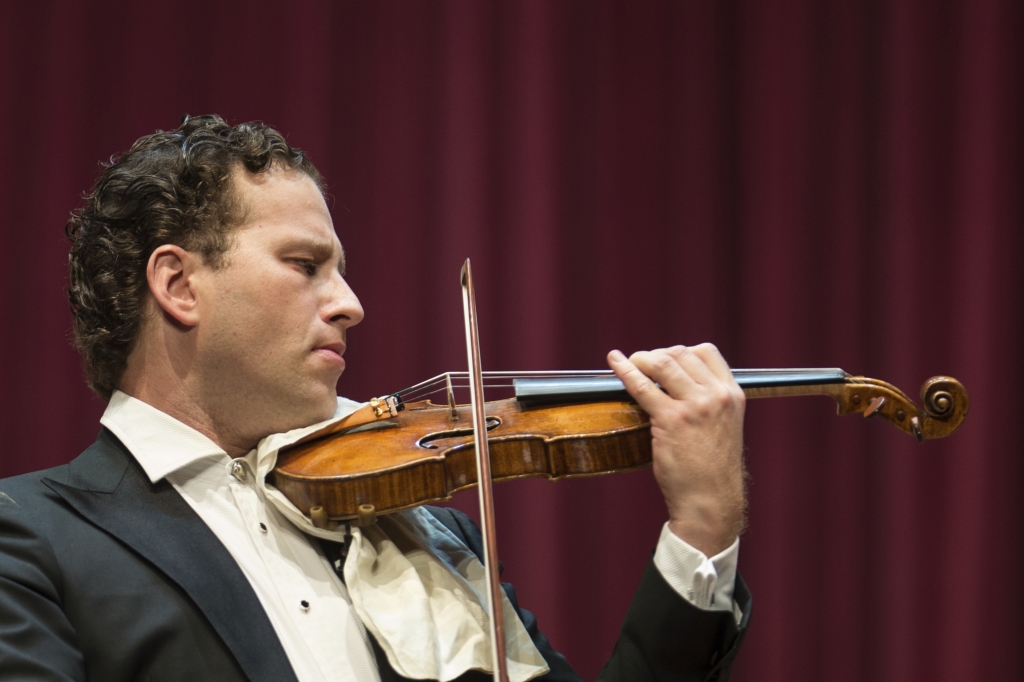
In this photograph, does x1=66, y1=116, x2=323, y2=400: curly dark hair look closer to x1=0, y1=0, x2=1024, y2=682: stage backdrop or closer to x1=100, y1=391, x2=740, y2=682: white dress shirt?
x1=100, y1=391, x2=740, y2=682: white dress shirt

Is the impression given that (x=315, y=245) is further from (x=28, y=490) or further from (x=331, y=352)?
(x=28, y=490)

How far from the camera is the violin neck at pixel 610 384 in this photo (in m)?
1.32

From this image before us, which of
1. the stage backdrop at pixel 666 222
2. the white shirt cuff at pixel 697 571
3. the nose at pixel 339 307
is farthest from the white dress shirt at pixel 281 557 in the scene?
the stage backdrop at pixel 666 222

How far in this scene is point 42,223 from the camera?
7.20 feet

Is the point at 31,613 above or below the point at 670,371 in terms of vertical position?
below

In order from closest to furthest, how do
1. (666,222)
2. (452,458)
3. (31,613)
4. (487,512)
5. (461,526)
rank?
(487,512) → (31,613) → (452,458) → (461,526) → (666,222)

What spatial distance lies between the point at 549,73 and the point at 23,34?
1295 millimetres

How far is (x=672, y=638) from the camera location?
4.09ft

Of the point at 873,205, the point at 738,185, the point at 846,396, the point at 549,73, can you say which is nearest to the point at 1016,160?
the point at 873,205

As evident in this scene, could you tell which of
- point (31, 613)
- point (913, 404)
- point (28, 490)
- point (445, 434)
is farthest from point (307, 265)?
point (913, 404)

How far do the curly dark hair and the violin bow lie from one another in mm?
511

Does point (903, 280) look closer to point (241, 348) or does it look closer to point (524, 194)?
point (524, 194)

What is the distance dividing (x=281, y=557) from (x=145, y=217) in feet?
1.94

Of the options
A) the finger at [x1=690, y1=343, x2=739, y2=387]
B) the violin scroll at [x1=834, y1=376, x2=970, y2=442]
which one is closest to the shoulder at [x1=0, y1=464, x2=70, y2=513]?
the finger at [x1=690, y1=343, x2=739, y2=387]
